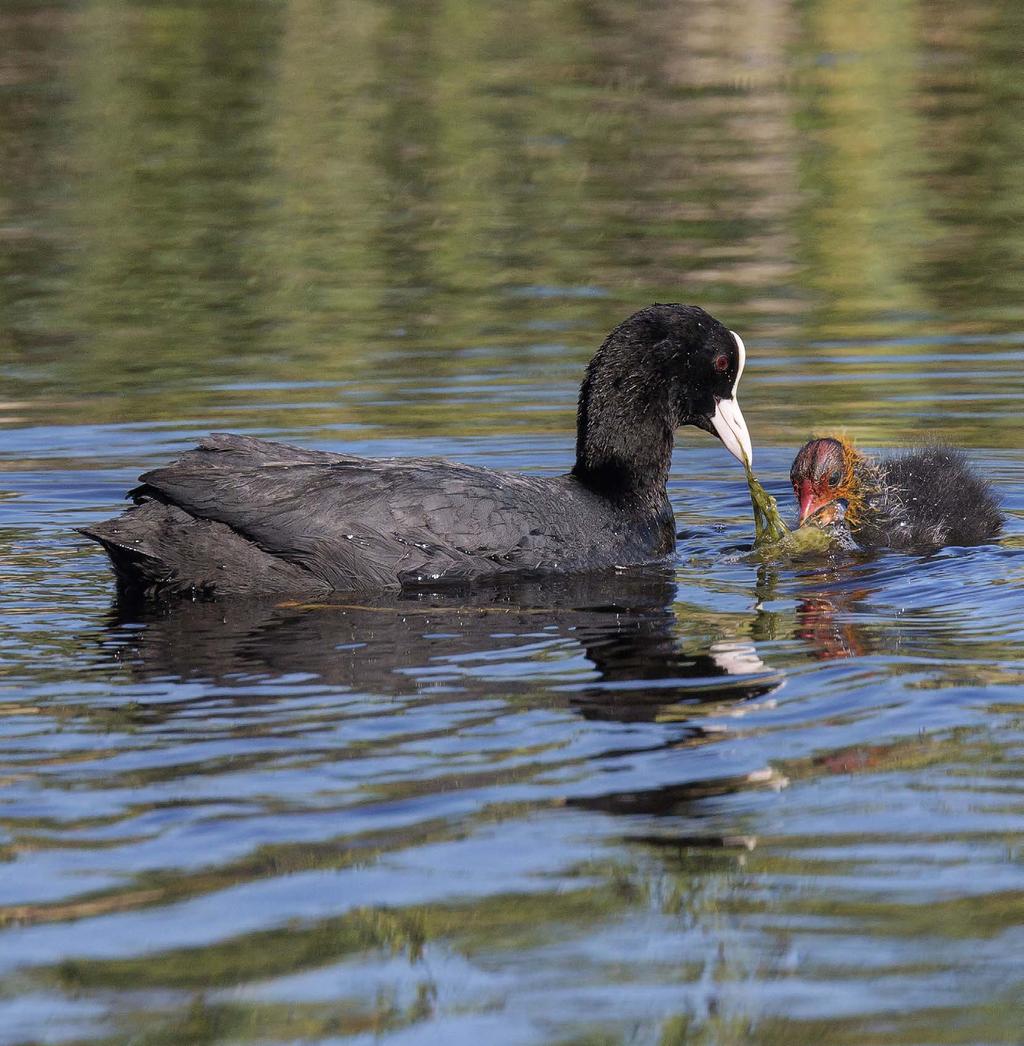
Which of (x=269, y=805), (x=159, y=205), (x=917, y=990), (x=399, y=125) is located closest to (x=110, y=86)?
(x=399, y=125)

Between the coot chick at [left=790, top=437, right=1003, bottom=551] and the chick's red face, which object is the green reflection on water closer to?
the coot chick at [left=790, top=437, right=1003, bottom=551]

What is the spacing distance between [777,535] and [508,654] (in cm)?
205

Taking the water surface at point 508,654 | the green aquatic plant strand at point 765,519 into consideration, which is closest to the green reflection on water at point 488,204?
the water surface at point 508,654

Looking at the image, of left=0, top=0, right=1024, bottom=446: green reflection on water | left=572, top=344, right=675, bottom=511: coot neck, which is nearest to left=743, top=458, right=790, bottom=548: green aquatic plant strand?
left=572, top=344, right=675, bottom=511: coot neck

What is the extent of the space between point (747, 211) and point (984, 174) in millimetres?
2472

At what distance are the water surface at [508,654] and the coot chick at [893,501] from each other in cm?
21

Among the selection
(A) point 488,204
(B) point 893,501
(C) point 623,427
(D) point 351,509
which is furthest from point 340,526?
(A) point 488,204

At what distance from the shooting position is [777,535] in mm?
8078

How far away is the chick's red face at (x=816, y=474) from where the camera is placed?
26.8ft

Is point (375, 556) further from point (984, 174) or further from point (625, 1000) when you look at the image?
point (984, 174)

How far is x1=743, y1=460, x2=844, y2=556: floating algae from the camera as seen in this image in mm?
8047

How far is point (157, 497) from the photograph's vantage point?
7.38 m

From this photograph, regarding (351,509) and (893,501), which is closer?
(351,509)

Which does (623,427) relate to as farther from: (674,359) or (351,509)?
(351,509)
